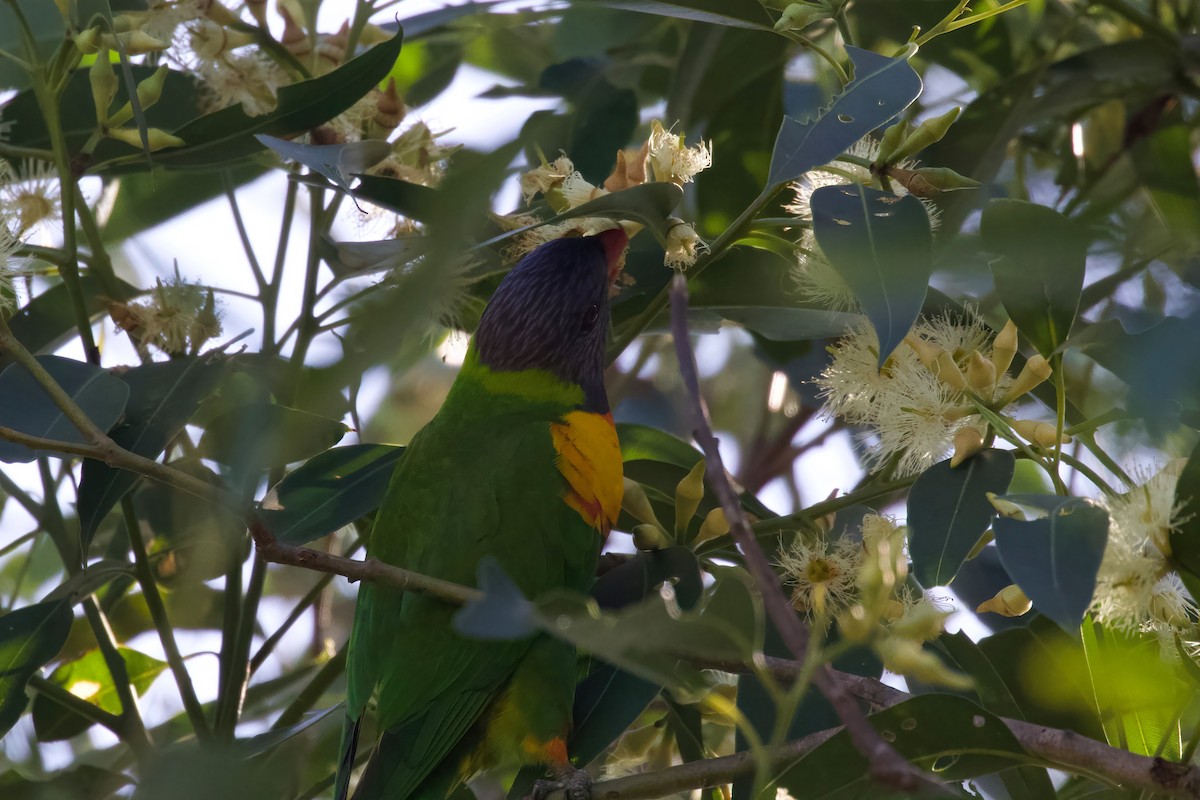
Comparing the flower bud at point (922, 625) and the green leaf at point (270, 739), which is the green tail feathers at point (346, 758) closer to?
the green leaf at point (270, 739)

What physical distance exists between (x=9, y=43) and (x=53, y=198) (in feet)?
0.83

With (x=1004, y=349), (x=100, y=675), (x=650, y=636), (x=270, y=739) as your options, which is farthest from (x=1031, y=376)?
(x=100, y=675)

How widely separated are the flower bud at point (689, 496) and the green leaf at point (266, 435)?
0.46 meters

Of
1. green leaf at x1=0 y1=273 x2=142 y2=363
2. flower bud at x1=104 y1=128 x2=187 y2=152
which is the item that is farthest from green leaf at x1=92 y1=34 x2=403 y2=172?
green leaf at x1=0 y1=273 x2=142 y2=363

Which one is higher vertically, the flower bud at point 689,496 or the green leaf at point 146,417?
the green leaf at point 146,417

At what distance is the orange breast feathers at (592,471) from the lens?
1758 mm

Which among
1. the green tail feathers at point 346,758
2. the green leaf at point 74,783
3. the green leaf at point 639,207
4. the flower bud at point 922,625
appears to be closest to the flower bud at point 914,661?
the flower bud at point 922,625

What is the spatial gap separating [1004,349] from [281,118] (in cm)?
105

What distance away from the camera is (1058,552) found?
40.8 inches

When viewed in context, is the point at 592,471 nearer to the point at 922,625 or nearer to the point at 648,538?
the point at 648,538

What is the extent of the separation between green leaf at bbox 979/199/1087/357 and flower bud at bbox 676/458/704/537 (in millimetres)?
449

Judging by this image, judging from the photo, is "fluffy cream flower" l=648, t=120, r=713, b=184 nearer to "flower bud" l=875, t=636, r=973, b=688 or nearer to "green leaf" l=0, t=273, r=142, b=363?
"flower bud" l=875, t=636, r=973, b=688

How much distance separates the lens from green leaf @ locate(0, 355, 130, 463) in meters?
1.43

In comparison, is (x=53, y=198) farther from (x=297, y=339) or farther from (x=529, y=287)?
(x=529, y=287)
